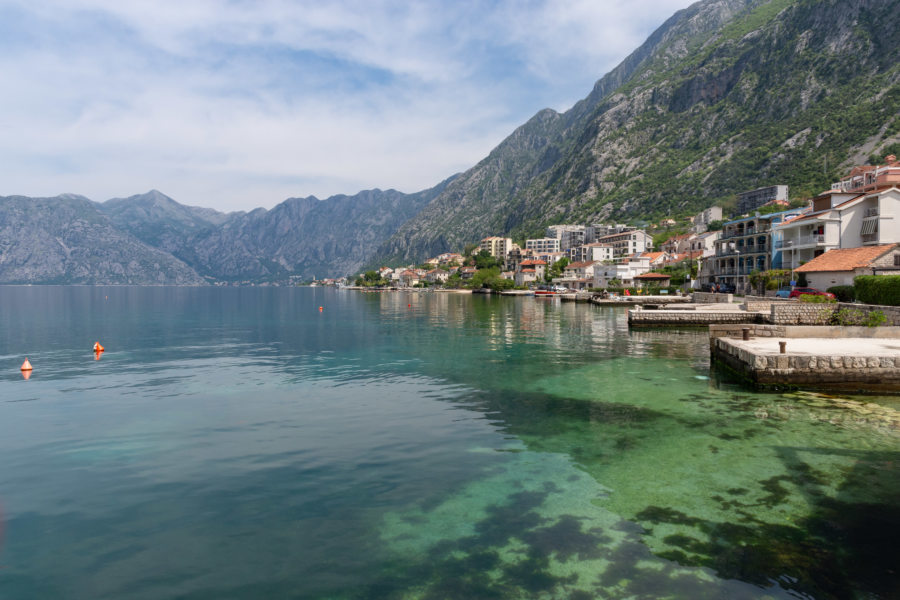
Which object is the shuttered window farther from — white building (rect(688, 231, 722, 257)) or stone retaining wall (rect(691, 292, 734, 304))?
white building (rect(688, 231, 722, 257))

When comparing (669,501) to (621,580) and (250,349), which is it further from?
(250,349)

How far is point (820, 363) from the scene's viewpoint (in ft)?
70.0

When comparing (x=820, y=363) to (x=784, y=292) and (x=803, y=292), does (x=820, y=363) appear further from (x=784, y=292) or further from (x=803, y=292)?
(x=784, y=292)

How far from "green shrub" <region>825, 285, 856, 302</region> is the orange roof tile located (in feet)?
7.32

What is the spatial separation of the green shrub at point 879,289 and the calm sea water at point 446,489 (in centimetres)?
1980

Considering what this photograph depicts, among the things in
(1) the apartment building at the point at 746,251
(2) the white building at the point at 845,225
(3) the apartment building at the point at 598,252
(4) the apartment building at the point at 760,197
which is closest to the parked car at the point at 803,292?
(2) the white building at the point at 845,225

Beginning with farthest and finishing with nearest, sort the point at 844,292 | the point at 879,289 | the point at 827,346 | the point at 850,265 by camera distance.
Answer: the point at 850,265, the point at 844,292, the point at 879,289, the point at 827,346

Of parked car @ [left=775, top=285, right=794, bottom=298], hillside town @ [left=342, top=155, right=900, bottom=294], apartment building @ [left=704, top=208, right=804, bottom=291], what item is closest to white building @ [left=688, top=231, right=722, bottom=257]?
hillside town @ [left=342, top=155, right=900, bottom=294]

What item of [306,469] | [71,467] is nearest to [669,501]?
[306,469]

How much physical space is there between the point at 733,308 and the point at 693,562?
171ft

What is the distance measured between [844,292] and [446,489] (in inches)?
1831

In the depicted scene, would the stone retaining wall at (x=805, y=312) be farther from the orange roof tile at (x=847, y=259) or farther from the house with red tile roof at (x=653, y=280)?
the house with red tile roof at (x=653, y=280)

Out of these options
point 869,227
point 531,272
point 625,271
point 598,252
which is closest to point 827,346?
point 869,227

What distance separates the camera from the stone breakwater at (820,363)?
68.0 feet
